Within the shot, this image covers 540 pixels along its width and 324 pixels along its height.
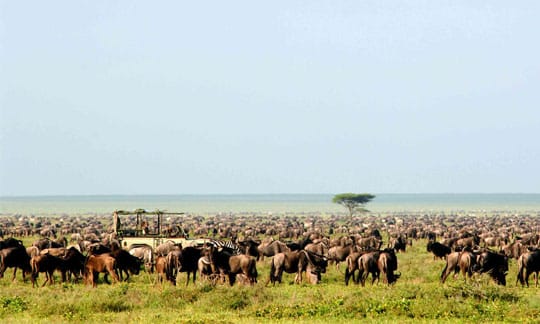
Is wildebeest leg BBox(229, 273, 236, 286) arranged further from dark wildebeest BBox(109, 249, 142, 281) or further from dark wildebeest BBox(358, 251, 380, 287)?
dark wildebeest BBox(358, 251, 380, 287)

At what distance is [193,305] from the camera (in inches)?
800

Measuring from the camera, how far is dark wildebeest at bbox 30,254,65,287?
2523cm

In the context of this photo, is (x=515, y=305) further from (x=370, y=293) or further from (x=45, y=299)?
(x=45, y=299)

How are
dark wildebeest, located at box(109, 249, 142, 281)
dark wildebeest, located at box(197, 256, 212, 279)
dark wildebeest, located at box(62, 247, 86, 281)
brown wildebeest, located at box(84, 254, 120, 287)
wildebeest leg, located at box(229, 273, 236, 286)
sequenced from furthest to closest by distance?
dark wildebeest, located at box(109, 249, 142, 281) < dark wildebeest, located at box(62, 247, 86, 281) < dark wildebeest, located at box(197, 256, 212, 279) < wildebeest leg, located at box(229, 273, 236, 286) < brown wildebeest, located at box(84, 254, 120, 287)

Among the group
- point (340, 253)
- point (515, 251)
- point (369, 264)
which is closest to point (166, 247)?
point (340, 253)

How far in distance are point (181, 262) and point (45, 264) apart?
4.99 meters

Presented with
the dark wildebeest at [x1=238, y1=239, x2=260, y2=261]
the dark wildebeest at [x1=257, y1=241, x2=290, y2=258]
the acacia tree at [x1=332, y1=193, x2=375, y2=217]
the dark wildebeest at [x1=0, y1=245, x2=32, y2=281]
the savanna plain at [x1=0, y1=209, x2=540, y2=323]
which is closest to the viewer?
the savanna plain at [x1=0, y1=209, x2=540, y2=323]

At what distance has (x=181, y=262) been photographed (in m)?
25.8

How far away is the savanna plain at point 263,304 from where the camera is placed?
59.7 ft

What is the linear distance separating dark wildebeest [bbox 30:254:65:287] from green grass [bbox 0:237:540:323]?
139cm

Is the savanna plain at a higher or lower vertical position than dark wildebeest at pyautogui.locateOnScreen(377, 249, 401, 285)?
lower

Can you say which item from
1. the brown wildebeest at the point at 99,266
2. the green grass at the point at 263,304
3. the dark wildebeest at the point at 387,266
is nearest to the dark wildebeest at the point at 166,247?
the brown wildebeest at the point at 99,266

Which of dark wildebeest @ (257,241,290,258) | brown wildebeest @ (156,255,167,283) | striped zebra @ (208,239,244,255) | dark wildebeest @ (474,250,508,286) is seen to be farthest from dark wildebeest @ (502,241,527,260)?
brown wildebeest @ (156,255,167,283)

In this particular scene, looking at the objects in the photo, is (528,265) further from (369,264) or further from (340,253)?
(340,253)
